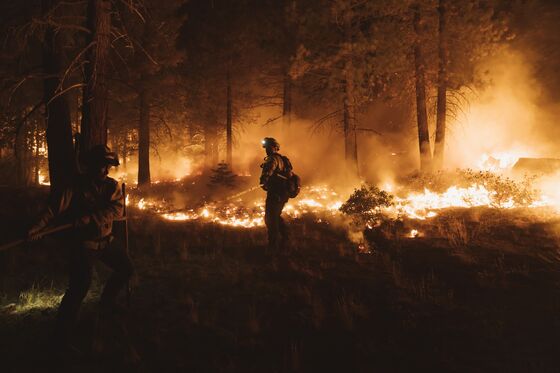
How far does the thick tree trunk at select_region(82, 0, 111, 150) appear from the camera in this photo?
24.1ft

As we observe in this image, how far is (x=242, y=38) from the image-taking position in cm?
2005

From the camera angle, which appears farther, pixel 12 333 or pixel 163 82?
pixel 163 82

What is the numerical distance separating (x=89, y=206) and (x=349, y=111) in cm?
1267

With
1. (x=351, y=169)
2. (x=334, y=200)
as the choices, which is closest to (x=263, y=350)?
(x=334, y=200)

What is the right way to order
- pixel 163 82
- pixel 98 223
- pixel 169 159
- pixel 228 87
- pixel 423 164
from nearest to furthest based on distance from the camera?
pixel 98 223 < pixel 423 164 < pixel 163 82 < pixel 228 87 < pixel 169 159

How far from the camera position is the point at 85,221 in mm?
4141

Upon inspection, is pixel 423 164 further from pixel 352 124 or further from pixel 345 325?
pixel 345 325

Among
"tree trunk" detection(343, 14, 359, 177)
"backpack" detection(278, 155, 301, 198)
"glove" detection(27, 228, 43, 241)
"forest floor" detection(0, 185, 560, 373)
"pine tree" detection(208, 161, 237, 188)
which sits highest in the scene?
"tree trunk" detection(343, 14, 359, 177)

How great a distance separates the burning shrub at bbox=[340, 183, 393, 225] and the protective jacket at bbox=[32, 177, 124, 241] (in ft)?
22.0

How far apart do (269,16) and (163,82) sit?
19.5 ft

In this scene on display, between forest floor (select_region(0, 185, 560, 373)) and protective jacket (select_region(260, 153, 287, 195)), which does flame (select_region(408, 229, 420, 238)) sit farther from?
protective jacket (select_region(260, 153, 287, 195))

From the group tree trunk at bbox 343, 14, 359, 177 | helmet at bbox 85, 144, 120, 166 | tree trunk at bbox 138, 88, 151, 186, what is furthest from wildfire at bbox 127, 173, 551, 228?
helmet at bbox 85, 144, 120, 166

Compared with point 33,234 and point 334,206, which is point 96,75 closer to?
point 33,234

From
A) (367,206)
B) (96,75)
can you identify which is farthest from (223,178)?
(96,75)
